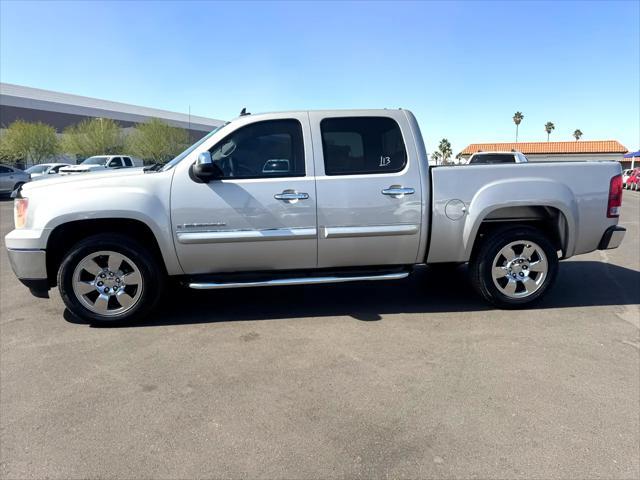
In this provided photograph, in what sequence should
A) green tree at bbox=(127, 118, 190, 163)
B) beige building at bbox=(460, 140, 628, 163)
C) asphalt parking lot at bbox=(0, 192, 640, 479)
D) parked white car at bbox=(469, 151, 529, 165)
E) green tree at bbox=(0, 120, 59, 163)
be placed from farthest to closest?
beige building at bbox=(460, 140, 628, 163) < green tree at bbox=(127, 118, 190, 163) < green tree at bbox=(0, 120, 59, 163) < parked white car at bbox=(469, 151, 529, 165) < asphalt parking lot at bbox=(0, 192, 640, 479)

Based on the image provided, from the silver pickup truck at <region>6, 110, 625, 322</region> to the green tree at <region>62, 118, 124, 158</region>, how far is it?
47.5 meters

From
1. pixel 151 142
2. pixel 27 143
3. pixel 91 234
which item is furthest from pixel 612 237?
pixel 151 142

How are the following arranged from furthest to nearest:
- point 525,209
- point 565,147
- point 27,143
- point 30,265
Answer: point 565,147 < point 27,143 < point 525,209 < point 30,265

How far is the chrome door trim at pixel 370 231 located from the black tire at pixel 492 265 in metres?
0.83

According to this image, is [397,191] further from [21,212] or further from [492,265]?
[21,212]

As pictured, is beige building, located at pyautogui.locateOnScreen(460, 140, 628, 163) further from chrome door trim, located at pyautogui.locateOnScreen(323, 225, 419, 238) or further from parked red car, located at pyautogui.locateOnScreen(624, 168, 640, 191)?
chrome door trim, located at pyautogui.locateOnScreen(323, 225, 419, 238)

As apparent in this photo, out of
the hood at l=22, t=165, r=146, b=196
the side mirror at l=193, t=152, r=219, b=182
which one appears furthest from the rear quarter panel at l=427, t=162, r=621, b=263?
the hood at l=22, t=165, r=146, b=196

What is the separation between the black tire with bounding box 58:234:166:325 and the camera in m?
4.06

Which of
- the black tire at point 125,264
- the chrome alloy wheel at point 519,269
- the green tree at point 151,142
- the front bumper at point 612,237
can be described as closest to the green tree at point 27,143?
the green tree at point 151,142

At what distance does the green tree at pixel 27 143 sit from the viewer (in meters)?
39.2

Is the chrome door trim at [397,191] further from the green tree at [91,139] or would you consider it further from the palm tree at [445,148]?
the palm tree at [445,148]

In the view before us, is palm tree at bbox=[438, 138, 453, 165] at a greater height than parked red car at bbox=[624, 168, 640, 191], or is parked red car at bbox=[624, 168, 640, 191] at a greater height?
palm tree at bbox=[438, 138, 453, 165]

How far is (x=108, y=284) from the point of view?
4180 mm

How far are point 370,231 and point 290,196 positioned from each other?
86cm
